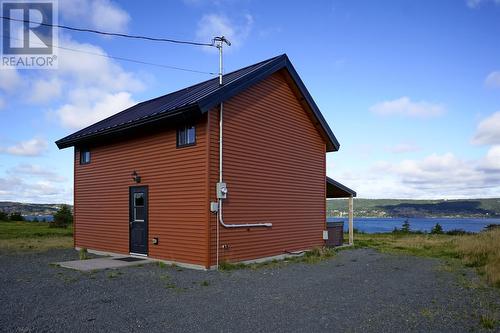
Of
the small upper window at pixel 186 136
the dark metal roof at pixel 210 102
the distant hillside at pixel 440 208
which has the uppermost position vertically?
the dark metal roof at pixel 210 102

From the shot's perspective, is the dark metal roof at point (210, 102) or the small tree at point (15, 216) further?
the small tree at point (15, 216)

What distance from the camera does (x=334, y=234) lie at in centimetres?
1814

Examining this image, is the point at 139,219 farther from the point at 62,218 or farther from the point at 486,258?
the point at 62,218

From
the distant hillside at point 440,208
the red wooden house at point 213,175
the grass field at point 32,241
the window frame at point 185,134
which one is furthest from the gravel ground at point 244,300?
the distant hillside at point 440,208

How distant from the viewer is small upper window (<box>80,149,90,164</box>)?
16.1 metres

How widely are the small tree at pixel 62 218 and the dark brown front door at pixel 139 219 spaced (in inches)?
1046

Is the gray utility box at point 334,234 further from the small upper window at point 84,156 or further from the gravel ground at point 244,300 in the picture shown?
the small upper window at point 84,156

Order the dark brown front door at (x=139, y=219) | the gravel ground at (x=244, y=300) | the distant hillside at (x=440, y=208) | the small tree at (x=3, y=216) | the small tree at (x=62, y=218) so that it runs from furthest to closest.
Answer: the distant hillside at (x=440, y=208) → the small tree at (x=3, y=216) → the small tree at (x=62, y=218) → the dark brown front door at (x=139, y=219) → the gravel ground at (x=244, y=300)

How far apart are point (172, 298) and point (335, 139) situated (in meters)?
10.7

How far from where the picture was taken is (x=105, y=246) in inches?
592

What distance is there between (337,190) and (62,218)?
92.8ft

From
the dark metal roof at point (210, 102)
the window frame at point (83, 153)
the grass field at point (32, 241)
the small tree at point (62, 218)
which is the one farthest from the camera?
the small tree at point (62, 218)

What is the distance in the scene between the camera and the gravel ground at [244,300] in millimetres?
6027

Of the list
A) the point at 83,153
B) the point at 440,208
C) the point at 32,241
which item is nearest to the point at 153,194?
the point at 83,153
